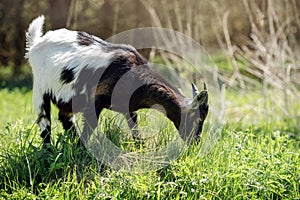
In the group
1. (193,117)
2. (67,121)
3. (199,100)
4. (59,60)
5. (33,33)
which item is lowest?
(67,121)

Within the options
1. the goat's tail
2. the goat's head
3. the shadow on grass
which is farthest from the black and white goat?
the goat's tail

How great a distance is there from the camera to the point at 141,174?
4.97 metres

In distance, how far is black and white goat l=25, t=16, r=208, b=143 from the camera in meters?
5.18

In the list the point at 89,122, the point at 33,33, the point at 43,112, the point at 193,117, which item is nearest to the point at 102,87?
the point at 89,122

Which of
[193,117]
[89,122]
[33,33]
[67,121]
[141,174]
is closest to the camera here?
[141,174]

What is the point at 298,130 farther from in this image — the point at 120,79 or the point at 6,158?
the point at 6,158

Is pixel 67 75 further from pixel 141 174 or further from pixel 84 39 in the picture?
pixel 141 174

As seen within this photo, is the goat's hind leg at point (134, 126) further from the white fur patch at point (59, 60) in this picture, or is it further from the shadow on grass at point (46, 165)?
the white fur patch at point (59, 60)

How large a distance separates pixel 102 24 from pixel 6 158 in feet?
29.4

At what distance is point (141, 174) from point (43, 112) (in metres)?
1.26

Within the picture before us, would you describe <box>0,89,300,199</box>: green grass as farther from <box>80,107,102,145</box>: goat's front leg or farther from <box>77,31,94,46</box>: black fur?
<box>77,31,94,46</box>: black fur

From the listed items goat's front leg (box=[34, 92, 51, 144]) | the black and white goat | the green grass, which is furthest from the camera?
goat's front leg (box=[34, 92, 51, 144])

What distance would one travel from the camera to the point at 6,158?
5168mm

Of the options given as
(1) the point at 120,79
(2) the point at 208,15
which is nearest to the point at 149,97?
(1) the point at 120,79
